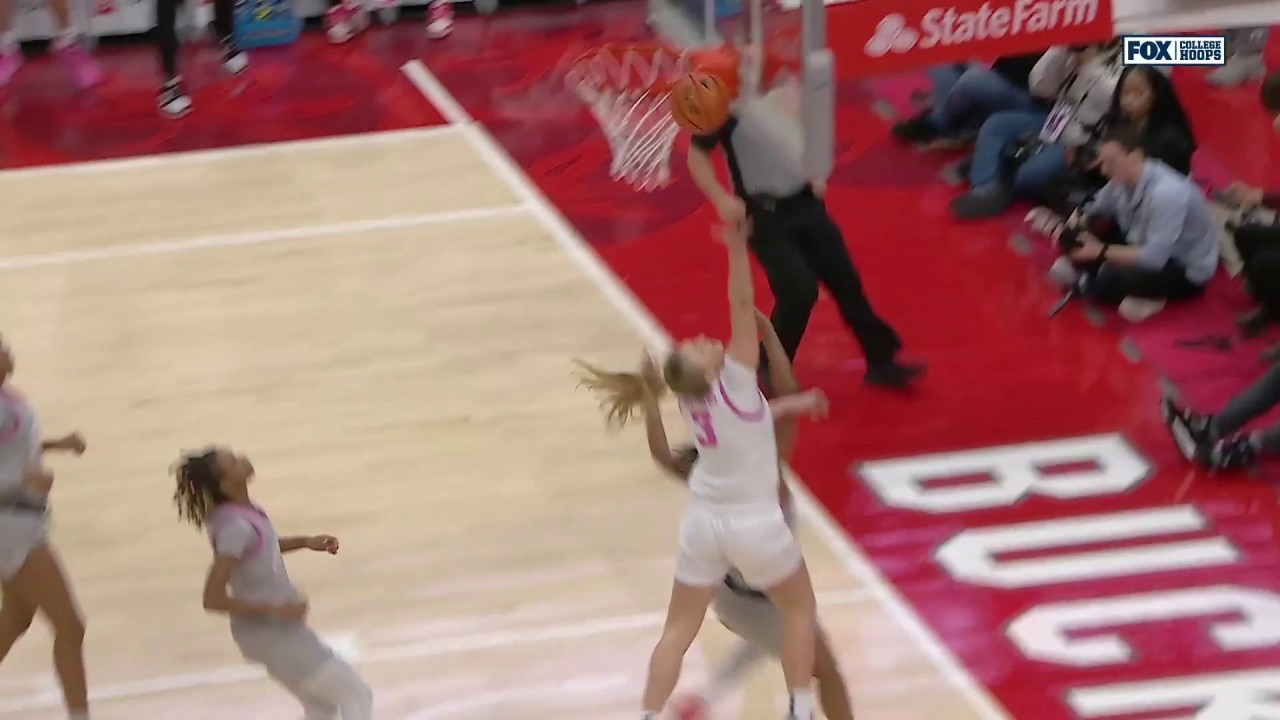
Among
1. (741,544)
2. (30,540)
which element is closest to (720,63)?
(741,544)

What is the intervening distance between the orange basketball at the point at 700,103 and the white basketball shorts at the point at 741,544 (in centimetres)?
204

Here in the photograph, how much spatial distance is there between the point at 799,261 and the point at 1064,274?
6.04 ft

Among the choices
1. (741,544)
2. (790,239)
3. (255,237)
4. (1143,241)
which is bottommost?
(255,237)

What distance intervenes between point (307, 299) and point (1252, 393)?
4.55m

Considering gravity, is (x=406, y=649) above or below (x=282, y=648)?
below

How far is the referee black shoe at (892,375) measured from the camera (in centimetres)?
760

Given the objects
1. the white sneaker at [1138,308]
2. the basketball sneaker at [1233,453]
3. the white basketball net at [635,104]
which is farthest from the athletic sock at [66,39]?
the basketball sneaker at [1233,453]

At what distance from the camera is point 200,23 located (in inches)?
513

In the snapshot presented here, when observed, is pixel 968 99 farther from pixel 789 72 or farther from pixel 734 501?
pixel 734 501

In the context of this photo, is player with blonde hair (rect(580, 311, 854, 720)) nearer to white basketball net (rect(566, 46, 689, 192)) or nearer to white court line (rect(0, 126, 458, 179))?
white basketball net (rect(566, 46, 689, 192))

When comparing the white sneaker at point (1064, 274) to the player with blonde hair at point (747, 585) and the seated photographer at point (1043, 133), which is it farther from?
the player with blonde hair at point (747, 585)

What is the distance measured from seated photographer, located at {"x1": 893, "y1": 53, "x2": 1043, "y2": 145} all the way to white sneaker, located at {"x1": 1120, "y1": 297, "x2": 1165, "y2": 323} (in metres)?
2.04

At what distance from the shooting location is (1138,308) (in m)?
8.12

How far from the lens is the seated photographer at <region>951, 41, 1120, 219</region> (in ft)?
30.1
